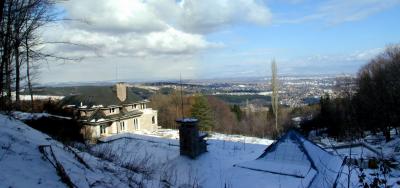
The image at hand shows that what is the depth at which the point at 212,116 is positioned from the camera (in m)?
51.9

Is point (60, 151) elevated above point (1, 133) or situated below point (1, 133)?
below

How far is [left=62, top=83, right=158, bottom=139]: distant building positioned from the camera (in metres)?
26.6

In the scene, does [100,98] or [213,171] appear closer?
[213,171]

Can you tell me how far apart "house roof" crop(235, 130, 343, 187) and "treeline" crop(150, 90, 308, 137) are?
36.5 metres

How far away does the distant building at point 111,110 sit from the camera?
26.6m

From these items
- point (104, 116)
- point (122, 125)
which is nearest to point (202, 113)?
point (122, 125)

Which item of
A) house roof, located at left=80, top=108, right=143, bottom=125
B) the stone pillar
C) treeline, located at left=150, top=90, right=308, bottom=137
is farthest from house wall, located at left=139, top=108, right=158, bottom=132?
the stone pillar

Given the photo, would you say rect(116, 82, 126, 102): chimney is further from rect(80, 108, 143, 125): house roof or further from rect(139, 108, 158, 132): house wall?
rect(139, 108, 158, 132): house wall

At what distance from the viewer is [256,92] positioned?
103875 millimetres

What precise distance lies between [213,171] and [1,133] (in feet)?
20.5

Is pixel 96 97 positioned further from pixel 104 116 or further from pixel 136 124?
pixel 136 124

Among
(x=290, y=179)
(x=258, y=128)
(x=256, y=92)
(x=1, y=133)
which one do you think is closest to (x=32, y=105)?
(x=1, y=133)

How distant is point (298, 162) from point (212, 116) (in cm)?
4300

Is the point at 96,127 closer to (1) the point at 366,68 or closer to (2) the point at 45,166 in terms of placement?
(2) the point at 45,166
